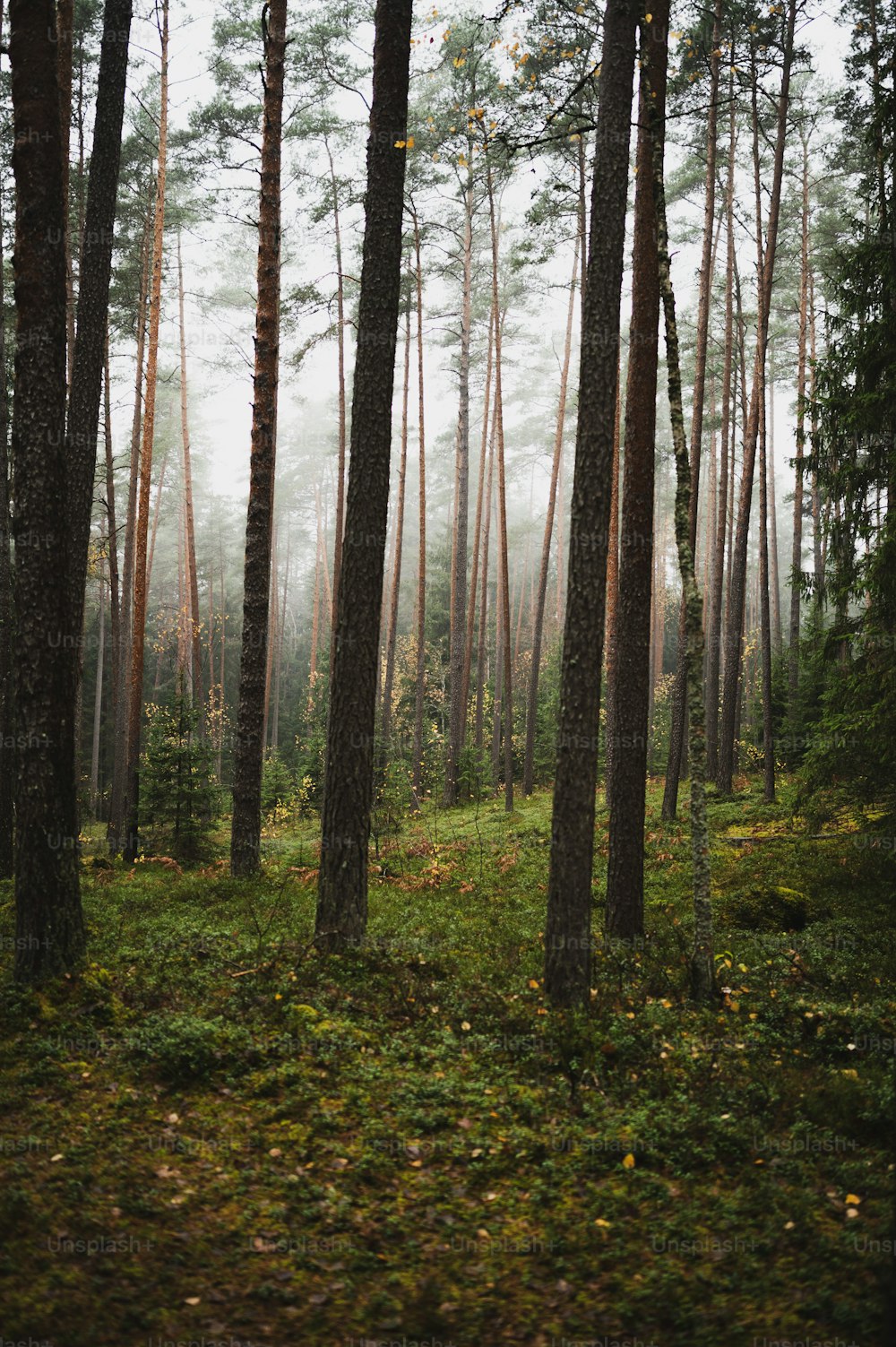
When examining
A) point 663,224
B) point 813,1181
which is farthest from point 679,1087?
point 663,224

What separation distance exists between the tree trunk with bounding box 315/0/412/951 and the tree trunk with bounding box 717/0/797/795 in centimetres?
972

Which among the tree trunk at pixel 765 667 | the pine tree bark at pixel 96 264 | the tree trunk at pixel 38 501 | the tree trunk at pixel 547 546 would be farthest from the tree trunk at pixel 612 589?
the tree trunk at pixel 38 501

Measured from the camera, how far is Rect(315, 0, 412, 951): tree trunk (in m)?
6.71

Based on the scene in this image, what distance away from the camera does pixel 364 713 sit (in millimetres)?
6793

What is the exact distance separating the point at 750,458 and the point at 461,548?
7.72 meters

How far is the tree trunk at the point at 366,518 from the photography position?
6715mm

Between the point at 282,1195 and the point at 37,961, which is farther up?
the point at 37,961

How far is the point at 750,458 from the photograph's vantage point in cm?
1539

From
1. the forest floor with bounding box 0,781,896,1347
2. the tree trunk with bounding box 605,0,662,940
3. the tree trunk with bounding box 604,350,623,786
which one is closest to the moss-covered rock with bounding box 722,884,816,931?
the forest floor with bounding box 0,781,896,1347

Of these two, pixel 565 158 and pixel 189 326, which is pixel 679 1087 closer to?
pixel 565 158

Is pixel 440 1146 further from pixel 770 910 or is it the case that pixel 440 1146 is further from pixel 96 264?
pixel 96 264

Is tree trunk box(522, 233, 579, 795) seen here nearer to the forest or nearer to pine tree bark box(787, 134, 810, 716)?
the forest

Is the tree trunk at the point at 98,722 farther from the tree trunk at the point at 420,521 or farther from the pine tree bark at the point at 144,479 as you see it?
the pine tree bark at the point at 144,479

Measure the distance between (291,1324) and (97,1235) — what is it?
0.98 m
